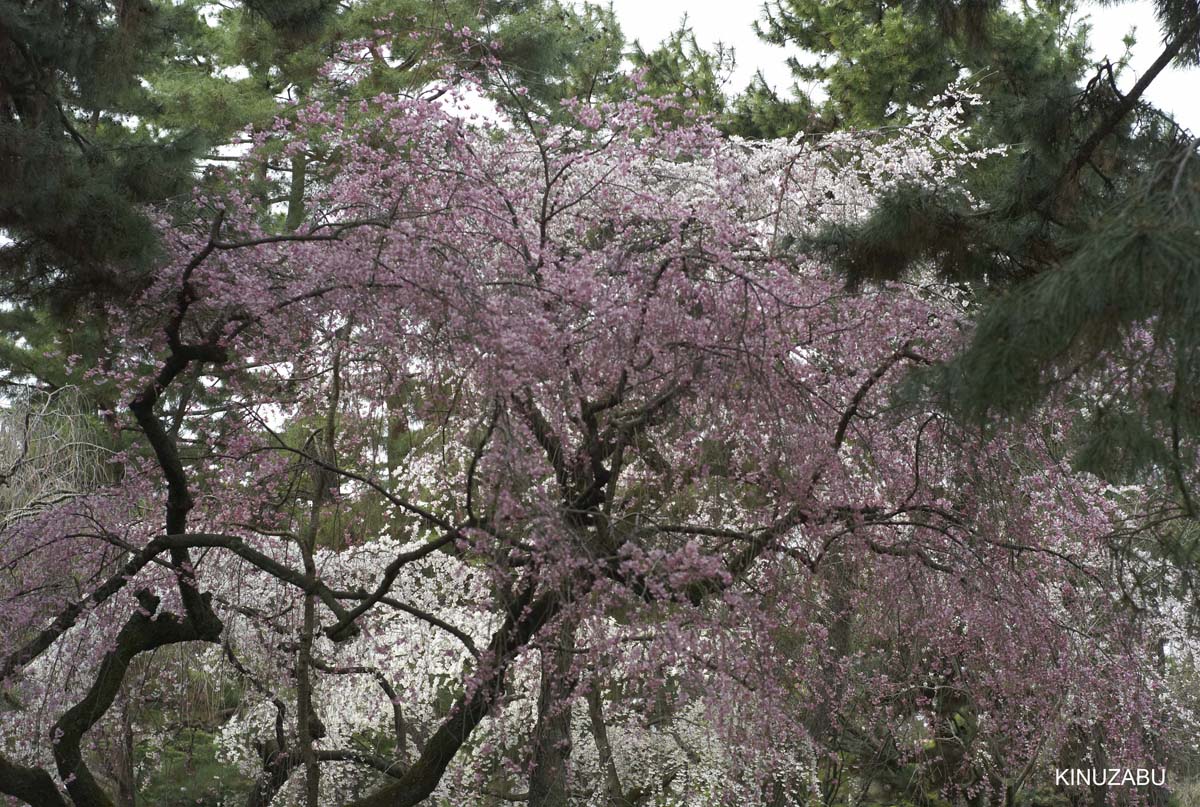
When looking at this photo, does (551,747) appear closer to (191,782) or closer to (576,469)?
(576,469)

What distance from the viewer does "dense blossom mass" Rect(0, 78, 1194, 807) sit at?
4273mm

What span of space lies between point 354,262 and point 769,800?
5220 millimetres

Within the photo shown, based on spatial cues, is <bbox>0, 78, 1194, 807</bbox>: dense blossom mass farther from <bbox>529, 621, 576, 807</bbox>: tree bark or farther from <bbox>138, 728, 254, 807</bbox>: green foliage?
<bbox>138, 728, 254, 807</bbox>: green foliage

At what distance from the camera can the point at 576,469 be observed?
4.96 m

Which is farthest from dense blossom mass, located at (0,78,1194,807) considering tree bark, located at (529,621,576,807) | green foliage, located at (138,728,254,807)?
green foliage, located at (138,728,254,807)

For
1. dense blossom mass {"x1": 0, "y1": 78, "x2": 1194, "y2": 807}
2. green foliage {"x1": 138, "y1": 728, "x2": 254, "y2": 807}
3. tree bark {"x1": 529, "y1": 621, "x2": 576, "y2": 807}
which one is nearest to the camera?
dense blossom mass {"x1": 0, "y1": 78, "x2": 1194, "y2": 807}

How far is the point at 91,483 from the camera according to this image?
6258 millimetres

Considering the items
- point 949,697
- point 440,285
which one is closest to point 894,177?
point 949,697

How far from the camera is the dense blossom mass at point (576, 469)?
4273 millimetres

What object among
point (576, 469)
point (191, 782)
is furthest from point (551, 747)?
point (191, 782)

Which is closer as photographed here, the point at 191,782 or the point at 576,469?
the point at 576,469

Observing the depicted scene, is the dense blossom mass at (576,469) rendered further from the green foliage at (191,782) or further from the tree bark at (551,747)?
the green foliage at (191,782)

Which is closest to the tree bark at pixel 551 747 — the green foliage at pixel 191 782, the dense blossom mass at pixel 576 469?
the dense blossom mass at pixel 576 469

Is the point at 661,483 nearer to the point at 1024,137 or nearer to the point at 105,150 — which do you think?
the point at 1024,137
